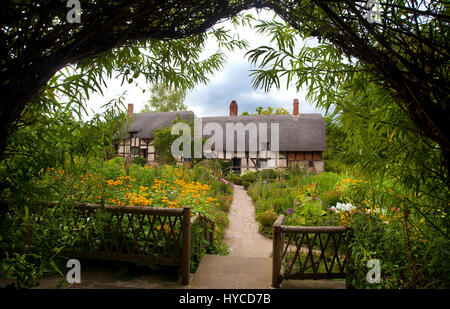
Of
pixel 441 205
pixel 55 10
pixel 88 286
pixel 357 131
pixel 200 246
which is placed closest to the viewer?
pixel 55 10

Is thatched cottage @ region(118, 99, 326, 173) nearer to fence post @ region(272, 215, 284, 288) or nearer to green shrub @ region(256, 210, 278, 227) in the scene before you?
green shrub @ region(256, 210, 278, 227)

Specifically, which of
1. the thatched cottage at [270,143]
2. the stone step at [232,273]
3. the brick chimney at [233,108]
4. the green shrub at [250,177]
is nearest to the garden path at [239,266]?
the stone step at [232,273]

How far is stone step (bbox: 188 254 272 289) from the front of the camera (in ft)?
8.53

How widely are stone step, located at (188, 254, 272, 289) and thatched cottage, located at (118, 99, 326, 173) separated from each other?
1166 centimetres

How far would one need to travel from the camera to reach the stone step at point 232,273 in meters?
2.60

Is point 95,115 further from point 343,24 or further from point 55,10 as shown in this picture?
point 343,24

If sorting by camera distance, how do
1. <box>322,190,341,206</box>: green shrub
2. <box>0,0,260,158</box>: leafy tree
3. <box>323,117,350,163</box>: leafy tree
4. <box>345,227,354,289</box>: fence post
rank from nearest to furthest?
1. <box>0,0,260,158</box>: leafy tree
2. <box>323,117,350,163</box>: leafy tree
3. <box>345,227,354,289</box>: fence post
4. <box>322,190,341,206</box>: green shrub

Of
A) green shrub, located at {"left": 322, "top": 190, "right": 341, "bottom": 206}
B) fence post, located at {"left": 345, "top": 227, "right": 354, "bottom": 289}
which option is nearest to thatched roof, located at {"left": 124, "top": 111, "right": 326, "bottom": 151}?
green shrub, located at {"left": 322, "top": 190, "right": 341, "bottom": 206}

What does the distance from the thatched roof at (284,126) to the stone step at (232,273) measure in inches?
520

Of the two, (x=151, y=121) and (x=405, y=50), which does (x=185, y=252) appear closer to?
(x=405, y=50)

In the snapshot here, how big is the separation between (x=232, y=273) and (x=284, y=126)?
15470 millimetres

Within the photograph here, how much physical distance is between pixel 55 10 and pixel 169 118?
58.9 ft

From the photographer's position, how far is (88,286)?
2.37 metres
